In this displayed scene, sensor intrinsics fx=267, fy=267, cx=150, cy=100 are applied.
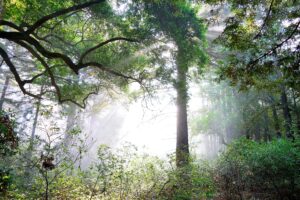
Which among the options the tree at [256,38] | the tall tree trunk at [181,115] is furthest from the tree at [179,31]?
the tree at [256,38]

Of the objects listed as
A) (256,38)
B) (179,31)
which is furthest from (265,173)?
(179,31)

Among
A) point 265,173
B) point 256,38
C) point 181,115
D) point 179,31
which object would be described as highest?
point 179,31

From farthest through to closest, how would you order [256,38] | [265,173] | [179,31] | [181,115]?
[181,115]
[179,31]
[265,173]
[256,38]

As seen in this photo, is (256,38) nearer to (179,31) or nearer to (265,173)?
(179,31)

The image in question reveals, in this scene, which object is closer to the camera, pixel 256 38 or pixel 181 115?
pixel 256 38

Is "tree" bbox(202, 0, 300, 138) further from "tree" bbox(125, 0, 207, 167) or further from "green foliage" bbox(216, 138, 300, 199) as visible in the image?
"green foliage" bbox(216, 138, 300, 199)

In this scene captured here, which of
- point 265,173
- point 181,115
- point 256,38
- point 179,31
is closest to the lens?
point 256,38

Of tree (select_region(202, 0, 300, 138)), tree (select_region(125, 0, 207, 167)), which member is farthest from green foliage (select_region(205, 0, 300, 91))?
tree (select_region(125, 0, 207, 167))

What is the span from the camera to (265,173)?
805 cm

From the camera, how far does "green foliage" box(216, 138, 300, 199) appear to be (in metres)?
7.81

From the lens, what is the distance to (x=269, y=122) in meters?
19.6

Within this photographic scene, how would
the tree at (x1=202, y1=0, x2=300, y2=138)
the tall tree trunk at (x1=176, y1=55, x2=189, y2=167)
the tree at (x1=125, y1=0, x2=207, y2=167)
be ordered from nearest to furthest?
the tree at (x1=202, y1=0, x2=300, y2=138)
the tree at (x1=125, y1=0, x2=207, y2=167)
the tall tree trunk at (x1=176, y1=55, x2=189, y2=167)

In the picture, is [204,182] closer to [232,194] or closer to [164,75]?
[232,194]

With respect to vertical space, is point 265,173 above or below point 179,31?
below
